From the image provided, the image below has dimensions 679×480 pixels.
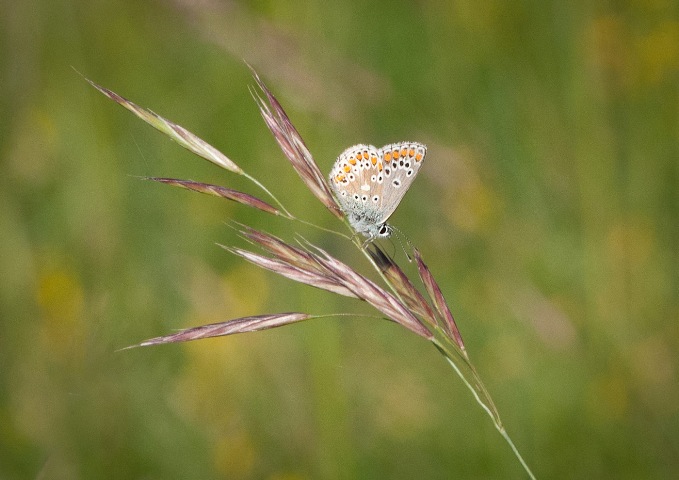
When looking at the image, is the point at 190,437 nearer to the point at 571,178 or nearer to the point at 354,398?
the point at 354,398


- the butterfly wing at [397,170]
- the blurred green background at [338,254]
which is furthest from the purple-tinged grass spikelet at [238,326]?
the blurred green background at [338,254]

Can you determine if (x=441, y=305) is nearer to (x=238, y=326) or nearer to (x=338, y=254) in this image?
(x=238, y=326)

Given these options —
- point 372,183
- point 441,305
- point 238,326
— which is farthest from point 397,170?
point 238,326

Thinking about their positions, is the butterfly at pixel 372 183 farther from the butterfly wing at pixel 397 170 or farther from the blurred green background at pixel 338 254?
the blurred green background at pixel 338 254

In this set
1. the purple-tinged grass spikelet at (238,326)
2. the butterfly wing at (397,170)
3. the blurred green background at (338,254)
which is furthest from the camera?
the blurred green background at (338,254)

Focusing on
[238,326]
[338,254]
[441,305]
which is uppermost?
[338,254]

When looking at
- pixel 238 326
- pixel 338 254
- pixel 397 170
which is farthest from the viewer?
pixel 338 254
